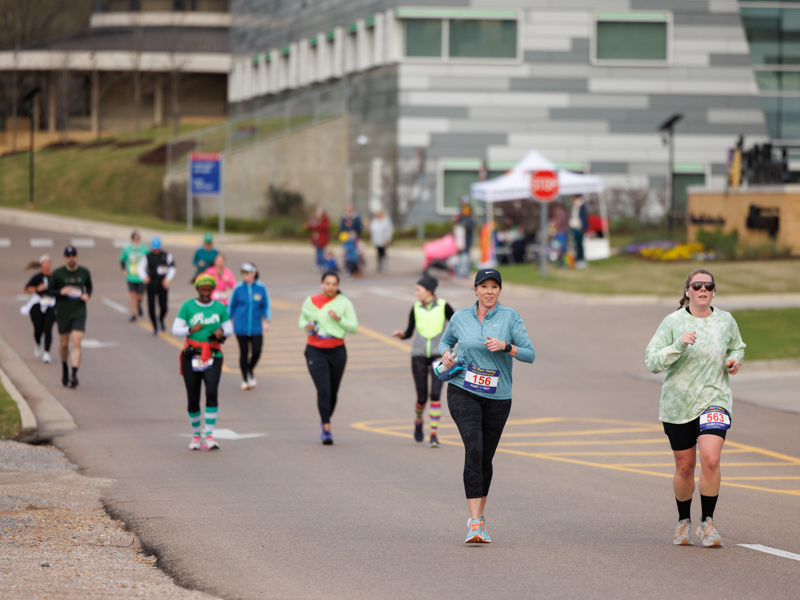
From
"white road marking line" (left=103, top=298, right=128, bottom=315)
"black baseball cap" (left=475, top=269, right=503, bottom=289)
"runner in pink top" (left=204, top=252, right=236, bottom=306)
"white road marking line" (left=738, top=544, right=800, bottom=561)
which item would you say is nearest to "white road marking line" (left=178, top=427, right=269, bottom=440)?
"runner in pink top" (left=204, top=252, right=236, bottom=306)

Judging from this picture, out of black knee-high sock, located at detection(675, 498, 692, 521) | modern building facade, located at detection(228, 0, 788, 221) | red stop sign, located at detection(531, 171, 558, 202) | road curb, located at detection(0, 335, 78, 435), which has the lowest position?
road curb, located at detection(0, 335, 78, 435)

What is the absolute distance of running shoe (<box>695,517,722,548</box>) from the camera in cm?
763

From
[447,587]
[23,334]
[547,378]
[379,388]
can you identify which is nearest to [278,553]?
[447,587]

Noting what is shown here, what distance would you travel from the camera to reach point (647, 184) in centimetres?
4794

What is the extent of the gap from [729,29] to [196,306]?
4056cm

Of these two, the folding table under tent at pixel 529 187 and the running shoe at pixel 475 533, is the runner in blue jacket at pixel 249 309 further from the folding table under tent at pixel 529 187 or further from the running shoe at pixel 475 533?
the folding table under tent at pixel 529 187

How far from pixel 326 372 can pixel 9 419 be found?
3.82 meters

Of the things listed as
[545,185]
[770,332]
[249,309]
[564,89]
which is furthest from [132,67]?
[249,309]

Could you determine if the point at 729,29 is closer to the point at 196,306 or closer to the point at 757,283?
the point at 757,283

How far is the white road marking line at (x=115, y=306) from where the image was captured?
25656 mm

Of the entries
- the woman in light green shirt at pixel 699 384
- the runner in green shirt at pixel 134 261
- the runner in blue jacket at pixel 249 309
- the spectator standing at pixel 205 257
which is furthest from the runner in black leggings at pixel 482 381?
the runner in green shirt at pixel 134 261

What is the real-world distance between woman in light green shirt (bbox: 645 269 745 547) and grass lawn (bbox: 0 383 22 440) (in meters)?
7.83

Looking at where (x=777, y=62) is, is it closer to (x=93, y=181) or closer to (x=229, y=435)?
(x=93, y=181)

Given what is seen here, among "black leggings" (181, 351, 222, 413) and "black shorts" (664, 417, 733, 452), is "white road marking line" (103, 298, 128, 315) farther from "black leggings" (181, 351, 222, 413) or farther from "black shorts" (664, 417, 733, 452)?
"black shorts" (664, 417, 733, 452)
